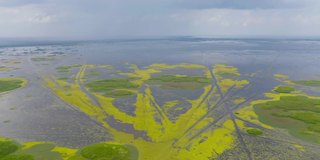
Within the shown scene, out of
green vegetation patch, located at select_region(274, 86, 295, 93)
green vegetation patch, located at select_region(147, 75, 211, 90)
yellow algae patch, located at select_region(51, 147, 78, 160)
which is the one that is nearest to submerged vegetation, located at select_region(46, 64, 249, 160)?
green vegetation patch, located at select_region(147, 75, 211, 90)

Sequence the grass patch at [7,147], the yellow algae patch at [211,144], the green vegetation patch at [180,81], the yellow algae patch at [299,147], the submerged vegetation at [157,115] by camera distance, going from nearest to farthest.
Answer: the grass patch at [7,147], the yellow algae patch at [211,144], the yellow algae patch at [299,147], the submerged vegetation at [157,115], the green vegetation patch at [180,81]

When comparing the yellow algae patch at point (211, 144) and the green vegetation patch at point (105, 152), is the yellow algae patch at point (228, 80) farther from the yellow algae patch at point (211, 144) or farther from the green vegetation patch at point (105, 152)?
the green vegetation patch at point (105, 152)

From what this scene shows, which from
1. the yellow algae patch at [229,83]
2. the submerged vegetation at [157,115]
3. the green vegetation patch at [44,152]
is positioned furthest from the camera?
the yellow algae patch at [229,83]

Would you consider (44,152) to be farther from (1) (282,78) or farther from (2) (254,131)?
(1) (282,78)

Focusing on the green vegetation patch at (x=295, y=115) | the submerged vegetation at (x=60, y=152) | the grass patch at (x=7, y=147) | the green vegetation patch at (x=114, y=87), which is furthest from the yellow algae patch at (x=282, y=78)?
the grass patch at (x=7, y=147)

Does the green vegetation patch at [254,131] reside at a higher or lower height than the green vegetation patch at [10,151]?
higher

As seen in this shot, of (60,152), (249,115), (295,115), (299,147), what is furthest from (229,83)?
(60,152)

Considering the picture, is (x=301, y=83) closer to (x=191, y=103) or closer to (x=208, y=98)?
(x=208, y=98)

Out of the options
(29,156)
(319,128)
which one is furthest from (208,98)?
(29,156)
